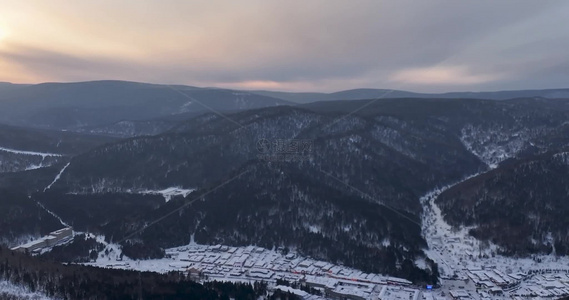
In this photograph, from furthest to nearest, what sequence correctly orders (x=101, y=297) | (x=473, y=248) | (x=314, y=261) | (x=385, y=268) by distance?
(x=473, y=248) < (x=314, y=261) < (x=385, y=268) < (x=101, y=297)

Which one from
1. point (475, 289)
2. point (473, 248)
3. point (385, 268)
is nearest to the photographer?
point (475, 289)

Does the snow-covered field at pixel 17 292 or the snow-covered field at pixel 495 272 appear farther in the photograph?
the snow-covered field at pixel 495 272

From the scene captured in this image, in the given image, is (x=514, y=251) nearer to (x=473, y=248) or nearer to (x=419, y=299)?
(x=473, y=248)

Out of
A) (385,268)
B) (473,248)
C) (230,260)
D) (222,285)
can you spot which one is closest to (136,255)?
(230,260)

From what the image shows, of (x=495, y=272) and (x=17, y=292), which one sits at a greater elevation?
(x=17, y=292)

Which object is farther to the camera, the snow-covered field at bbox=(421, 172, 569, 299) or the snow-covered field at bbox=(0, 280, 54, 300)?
the snow-covered field at bbox=(421, 172, 569, 299)

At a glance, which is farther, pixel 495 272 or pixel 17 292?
pixel 495 272

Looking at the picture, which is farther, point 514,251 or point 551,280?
point 514,251

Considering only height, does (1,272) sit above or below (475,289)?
above

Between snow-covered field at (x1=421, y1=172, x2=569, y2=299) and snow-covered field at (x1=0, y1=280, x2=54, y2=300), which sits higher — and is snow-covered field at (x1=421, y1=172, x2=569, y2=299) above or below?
below

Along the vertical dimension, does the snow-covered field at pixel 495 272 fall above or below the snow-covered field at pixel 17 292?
below
